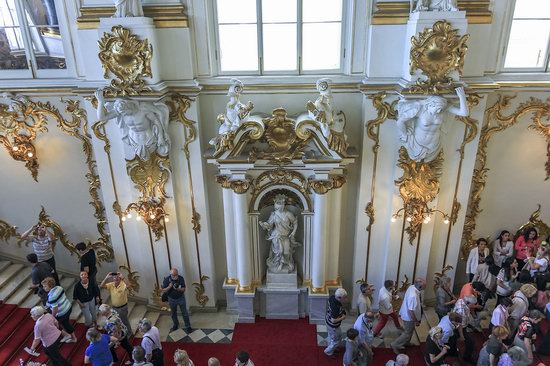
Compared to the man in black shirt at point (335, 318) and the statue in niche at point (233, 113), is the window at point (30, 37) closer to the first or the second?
the statue in niche at point (233, 113)

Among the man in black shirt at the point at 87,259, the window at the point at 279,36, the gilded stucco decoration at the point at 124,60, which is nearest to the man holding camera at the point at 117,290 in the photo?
the man in black shirt at the point at 87,259

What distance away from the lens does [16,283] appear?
7.57m

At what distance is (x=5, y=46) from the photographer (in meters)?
6.94

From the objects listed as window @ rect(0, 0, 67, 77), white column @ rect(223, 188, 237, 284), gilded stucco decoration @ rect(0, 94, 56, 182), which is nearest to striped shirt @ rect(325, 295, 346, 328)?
white column @ rect(223, 188, 237, 284)

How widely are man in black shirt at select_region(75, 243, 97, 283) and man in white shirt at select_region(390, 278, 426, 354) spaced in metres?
5.09

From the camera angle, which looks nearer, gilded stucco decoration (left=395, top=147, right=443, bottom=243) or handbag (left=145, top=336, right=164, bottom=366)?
handbag (left=145, top=336, right=164, bottom=366)

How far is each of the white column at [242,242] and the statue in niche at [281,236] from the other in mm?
323

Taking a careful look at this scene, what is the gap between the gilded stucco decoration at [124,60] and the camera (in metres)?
6.05

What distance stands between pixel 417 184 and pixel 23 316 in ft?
22.3

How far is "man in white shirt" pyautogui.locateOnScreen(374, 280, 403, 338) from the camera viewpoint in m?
6.69

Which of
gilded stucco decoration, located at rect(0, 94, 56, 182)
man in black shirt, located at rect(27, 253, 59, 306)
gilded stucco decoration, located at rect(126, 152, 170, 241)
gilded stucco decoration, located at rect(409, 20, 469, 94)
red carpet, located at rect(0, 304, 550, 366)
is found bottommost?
red carpet, located at rect(0, 304, 550, 366)

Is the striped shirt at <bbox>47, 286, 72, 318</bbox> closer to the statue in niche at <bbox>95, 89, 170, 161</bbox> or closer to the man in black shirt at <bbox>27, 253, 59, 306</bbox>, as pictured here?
the man in black shirt at <bbox>27, 253, 59, 306</bbox>

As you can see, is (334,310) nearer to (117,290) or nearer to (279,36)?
(117,290)

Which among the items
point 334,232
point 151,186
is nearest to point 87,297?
point 151,186
